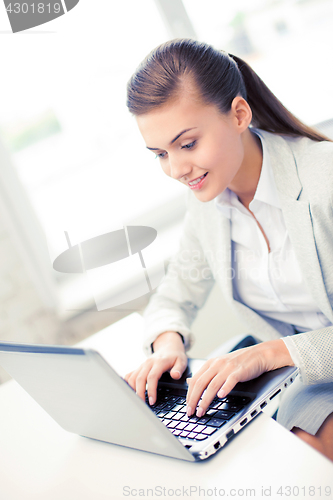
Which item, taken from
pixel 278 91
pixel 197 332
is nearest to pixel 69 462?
pixel 197 332

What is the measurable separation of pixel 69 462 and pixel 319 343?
1.53 ft

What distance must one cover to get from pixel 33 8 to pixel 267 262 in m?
1.18

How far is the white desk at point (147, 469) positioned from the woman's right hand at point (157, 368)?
130mm

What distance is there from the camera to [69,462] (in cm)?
66

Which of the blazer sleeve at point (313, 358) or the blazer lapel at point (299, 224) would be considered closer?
the blazer sleeve at point (313, 358)

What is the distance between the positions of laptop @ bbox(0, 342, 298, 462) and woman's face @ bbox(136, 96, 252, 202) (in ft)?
1.54

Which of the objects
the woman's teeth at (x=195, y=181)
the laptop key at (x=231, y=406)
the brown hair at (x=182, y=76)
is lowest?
the laptop key at (x=231, y=406)

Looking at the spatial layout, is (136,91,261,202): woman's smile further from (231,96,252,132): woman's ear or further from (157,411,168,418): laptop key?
(157,411,168,418): laptop key

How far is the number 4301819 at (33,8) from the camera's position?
1.38 meters

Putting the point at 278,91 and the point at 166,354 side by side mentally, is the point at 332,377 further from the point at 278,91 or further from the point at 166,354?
the point at 278,91

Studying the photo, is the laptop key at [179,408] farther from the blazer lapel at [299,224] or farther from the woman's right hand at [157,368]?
the blazer lapel at [299,224]

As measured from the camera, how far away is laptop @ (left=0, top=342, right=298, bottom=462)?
0.49m

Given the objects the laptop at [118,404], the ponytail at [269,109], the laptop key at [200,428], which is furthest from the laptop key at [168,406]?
the ponytail at [269,109]

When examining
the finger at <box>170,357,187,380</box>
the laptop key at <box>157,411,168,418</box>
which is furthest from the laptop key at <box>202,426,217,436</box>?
the finger at <box>170,357,187,380</box>
